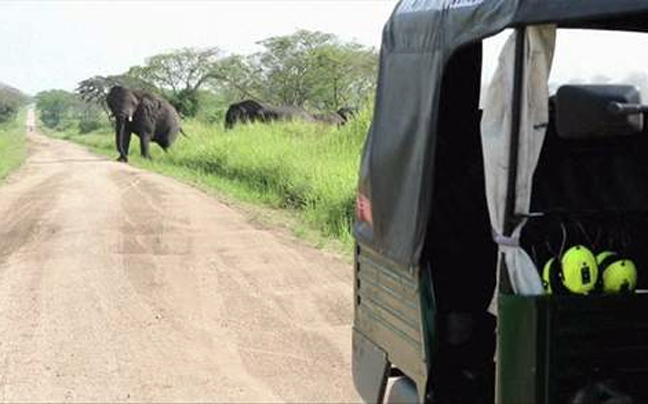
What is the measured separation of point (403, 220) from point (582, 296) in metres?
1.03

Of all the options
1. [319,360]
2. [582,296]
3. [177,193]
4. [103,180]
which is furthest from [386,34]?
[103,180]

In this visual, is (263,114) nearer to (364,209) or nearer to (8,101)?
(364,209)

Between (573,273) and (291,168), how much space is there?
1387 cm

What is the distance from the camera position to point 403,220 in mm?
3959

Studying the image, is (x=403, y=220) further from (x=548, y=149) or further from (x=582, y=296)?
(x=582, y=296)

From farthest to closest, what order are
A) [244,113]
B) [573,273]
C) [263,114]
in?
[244,113] < [263,114] < [573,273]

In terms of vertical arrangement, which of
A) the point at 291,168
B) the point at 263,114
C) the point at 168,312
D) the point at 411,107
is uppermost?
the point at 411,107

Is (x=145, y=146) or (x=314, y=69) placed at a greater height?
(x=314, y=69)

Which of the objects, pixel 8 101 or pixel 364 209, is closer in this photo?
pixel 364 209

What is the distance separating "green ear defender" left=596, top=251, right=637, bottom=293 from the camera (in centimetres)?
324

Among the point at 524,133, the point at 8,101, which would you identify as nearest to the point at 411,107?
the point at 524,133

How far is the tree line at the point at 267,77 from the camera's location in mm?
44366

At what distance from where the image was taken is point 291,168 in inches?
667

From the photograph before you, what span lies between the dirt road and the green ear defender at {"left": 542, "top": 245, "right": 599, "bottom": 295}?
2562 millimetres
